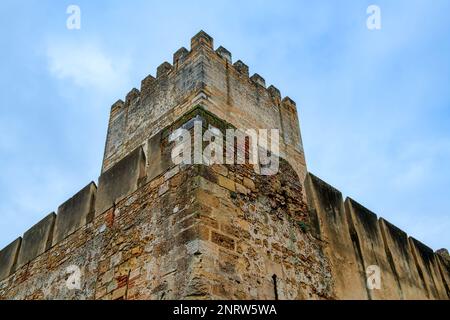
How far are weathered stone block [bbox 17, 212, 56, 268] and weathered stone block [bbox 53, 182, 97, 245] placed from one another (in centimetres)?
15

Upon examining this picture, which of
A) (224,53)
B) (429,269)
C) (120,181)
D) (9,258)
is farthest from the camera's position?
(224,53)

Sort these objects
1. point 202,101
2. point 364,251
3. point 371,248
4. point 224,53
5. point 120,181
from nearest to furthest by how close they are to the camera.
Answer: point 120,181 → point 364,251 → point 371,248 → point 202,101 → point 224,53

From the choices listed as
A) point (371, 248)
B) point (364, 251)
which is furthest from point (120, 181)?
point (371, 248)

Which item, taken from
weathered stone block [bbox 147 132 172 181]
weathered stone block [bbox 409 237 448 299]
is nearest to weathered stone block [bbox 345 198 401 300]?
weathered stone block [bbox 409 237 448 299]

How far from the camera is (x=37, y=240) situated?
6.98m

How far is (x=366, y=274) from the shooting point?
6086mm

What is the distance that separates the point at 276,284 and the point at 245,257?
0.44 metres

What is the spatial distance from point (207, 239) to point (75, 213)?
2702 mm

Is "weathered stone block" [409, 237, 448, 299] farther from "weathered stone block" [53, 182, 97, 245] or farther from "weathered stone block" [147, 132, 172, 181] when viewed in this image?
"weathered stone block" [53, 182, 97, 245]

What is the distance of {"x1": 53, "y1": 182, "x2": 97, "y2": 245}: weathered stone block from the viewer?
6312mm

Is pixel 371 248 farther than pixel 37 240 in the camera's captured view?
No

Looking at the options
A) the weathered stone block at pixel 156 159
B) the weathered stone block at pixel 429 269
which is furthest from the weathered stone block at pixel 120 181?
the weathered stone block at pixel 429 269

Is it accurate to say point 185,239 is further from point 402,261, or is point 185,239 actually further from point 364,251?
point 402,261
